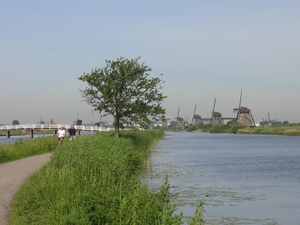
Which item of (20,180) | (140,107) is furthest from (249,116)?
(20,180)

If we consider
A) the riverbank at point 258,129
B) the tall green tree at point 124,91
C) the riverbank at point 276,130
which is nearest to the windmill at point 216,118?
the riverbank at point 258,129

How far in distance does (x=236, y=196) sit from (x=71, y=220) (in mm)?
12301

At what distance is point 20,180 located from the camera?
18672 millimetres

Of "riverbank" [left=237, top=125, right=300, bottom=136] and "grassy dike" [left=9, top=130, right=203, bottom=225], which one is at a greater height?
"riverbank" [left=237, top=125, right=300, bottom=136]

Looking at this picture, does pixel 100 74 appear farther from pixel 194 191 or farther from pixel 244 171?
pixel 194 191

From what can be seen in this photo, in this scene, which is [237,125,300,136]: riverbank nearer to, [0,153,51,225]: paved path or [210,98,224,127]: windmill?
[210,98,224,127]: windmill

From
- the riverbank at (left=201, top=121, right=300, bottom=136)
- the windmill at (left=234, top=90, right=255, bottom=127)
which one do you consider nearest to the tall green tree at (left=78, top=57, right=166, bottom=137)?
the riverbank at (left=201, top=121, right=300, bottom=136)

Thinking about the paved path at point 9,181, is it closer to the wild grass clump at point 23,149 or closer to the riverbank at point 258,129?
the wild grass clump at point 23,149

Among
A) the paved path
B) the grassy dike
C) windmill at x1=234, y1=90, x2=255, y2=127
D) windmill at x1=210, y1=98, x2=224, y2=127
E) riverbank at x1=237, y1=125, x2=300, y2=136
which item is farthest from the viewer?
windmill at x1=210, y1=98, x2=224, y2=127

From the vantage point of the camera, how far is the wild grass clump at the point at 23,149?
1142 inches

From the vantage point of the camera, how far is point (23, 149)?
32406mm

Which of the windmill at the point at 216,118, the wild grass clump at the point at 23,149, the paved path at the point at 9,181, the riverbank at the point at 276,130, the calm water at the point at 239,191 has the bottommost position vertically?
the calm water at the point at 239,191

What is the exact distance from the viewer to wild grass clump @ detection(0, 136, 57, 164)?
29000mm

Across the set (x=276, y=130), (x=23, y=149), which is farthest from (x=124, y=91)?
(x=276, y=130)
